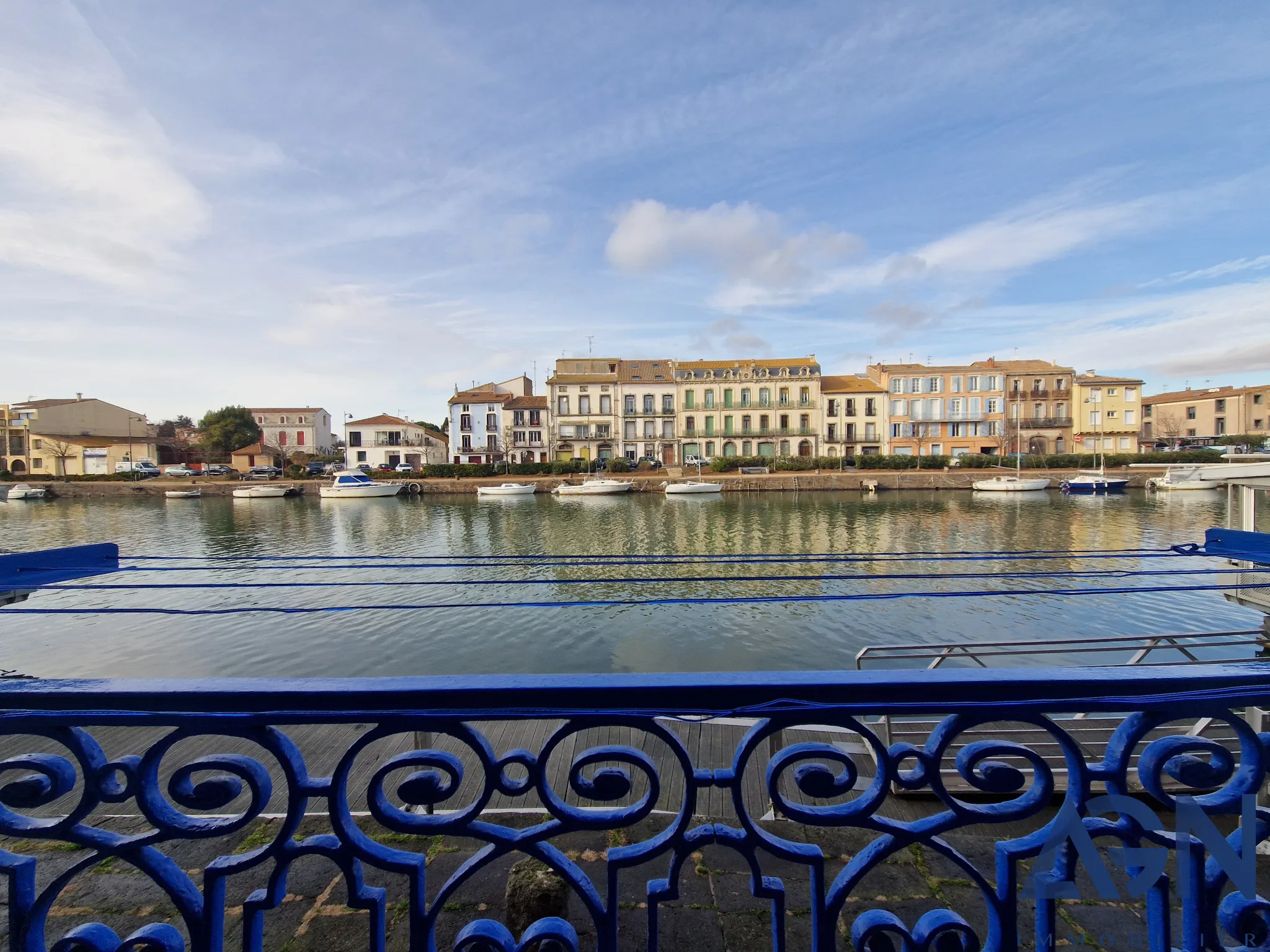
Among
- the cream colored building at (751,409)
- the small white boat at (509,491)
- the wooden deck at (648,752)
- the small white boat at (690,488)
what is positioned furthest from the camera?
the cream colored building at (751,409)

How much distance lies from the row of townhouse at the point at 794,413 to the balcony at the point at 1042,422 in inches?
3.2

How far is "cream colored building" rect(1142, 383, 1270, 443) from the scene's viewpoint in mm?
58188

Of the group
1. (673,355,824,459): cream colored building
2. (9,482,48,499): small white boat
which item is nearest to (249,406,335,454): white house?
(9,482,48,499): small white boat

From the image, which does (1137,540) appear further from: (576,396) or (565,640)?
(576,396)

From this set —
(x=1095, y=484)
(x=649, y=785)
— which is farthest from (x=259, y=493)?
(x=1095, y=484)

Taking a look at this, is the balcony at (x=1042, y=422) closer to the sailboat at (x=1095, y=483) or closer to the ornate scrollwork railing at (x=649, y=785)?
the sailboat at (x=1095, y=483)

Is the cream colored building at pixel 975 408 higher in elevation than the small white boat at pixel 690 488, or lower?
higher

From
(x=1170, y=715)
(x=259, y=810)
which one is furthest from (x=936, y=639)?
(x=259, y=810)

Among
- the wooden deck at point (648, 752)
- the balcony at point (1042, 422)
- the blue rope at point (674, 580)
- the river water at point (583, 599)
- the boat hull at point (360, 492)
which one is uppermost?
the balcony at point (1042, 422)

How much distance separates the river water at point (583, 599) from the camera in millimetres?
10344

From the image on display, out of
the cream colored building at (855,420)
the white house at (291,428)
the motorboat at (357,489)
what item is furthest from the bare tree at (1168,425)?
the white house at (291,428)

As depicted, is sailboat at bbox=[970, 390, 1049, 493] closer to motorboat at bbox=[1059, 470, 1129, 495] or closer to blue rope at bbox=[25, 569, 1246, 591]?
motorboat at bbox=[1059, 470, 1129, 495]

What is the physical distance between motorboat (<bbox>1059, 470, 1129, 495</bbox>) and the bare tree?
31634mm

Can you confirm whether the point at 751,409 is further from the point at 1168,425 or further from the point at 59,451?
the point at 59,451
